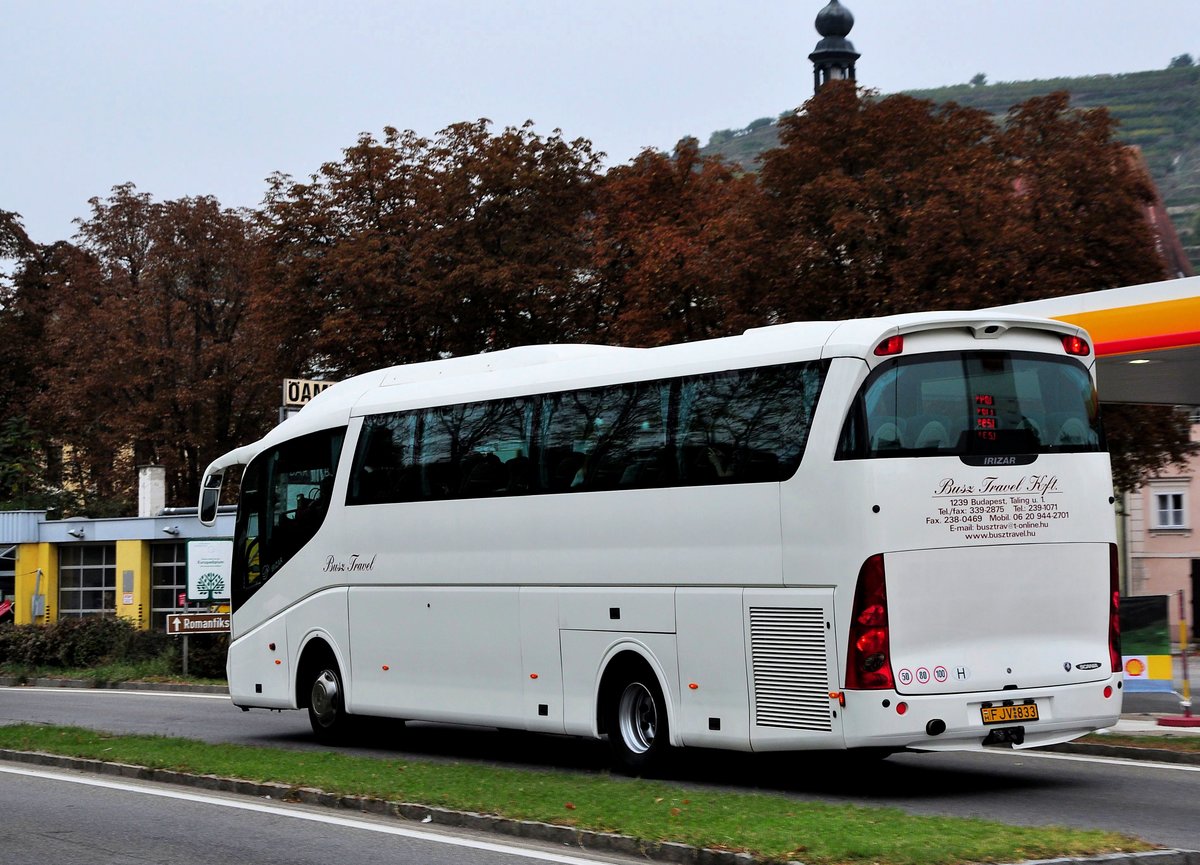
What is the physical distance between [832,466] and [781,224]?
23.0m

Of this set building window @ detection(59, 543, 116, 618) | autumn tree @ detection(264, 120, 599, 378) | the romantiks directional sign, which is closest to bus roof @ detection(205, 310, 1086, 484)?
the romantiks directional sign

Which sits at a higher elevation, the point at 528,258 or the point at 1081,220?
the point at 528,258

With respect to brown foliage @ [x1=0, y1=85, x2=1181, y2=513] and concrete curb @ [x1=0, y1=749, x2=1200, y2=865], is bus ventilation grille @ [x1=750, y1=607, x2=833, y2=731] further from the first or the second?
brown foliage @ [x1=0, y1=85, x2=1181, y2=513]

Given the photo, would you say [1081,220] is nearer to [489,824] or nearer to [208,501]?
[208,501]

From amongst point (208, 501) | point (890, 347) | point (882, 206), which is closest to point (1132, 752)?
A: point (890, 347)

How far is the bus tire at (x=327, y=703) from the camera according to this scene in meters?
18.6

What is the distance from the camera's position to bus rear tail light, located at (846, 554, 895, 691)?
12328 millimetres

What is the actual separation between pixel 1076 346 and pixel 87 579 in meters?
42.7

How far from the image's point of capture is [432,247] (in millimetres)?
44562

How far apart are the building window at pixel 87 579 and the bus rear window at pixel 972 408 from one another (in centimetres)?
4073

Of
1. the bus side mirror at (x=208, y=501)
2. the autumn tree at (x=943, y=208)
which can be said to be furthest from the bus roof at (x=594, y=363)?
the autumn tree at (x=943, y=208)

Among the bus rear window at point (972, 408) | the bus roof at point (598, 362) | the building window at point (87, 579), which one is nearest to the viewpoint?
the bus rear window at point (972, 408)

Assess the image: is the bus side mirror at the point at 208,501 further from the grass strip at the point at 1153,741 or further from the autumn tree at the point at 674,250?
the autumn tree at the point at 674,250

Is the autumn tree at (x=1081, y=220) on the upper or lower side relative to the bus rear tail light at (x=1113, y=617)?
upper
